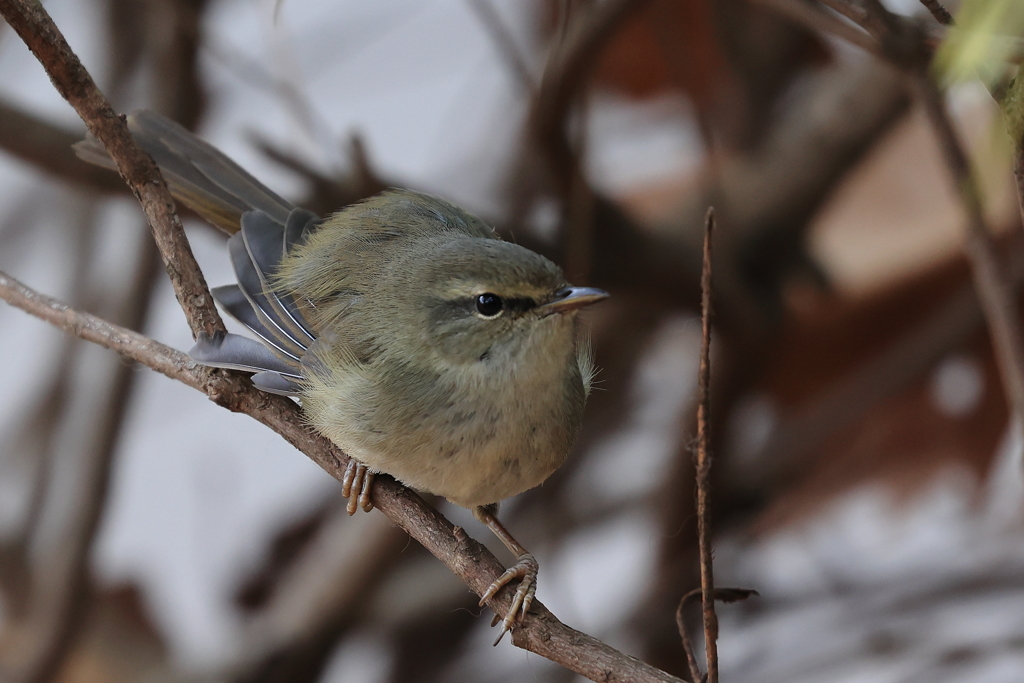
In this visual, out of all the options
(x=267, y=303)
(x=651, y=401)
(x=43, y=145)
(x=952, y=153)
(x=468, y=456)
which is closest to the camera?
(x=952, y=153)

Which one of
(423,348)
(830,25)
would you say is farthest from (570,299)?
(830,25)

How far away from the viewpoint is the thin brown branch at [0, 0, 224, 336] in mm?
1027

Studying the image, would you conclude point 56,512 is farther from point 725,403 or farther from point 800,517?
point 800,517

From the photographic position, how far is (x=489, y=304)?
4.18ft

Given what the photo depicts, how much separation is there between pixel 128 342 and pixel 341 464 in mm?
331

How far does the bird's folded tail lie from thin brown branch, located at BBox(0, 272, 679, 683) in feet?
1.18

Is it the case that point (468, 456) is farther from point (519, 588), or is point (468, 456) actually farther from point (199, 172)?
point (199, 172)

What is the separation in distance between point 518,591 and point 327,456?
343mm

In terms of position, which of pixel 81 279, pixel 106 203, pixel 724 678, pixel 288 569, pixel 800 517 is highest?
pixel 106 203

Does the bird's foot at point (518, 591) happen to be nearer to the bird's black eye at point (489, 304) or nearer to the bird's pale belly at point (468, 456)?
the bird's pale belly at point (468, 456)

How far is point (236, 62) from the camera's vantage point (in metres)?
2.38

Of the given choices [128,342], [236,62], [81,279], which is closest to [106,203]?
[81,279]

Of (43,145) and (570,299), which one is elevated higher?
(43,145)

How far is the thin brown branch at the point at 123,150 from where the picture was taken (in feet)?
3.37
